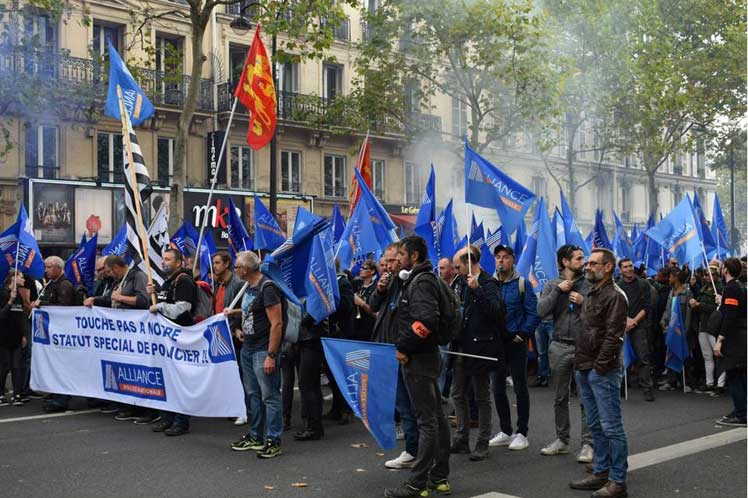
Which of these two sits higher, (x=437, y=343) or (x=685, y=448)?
(x=437, y=343)

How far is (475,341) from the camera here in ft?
26.3

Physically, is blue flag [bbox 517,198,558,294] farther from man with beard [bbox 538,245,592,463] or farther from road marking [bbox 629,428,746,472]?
road marking [bbox 629,428,746,472]

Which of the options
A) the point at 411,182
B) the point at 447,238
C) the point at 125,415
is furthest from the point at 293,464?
the point at 411,182

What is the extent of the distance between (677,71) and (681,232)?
22.0 metres

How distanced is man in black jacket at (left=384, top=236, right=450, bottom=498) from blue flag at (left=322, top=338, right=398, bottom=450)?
28 cm

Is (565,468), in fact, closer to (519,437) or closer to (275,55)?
(519,437)

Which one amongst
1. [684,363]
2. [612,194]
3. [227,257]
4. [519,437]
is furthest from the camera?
[612,194]

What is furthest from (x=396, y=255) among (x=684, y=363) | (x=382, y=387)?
(x=684, y=363)

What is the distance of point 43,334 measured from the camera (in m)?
10.6

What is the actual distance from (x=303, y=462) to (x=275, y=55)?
1273 centimetres

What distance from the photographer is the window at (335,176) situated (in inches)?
1318

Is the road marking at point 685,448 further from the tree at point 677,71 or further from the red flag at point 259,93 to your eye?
the tree at point 677,71

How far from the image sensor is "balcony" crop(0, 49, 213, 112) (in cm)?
2006

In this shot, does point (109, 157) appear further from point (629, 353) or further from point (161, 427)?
point (161, 427)
